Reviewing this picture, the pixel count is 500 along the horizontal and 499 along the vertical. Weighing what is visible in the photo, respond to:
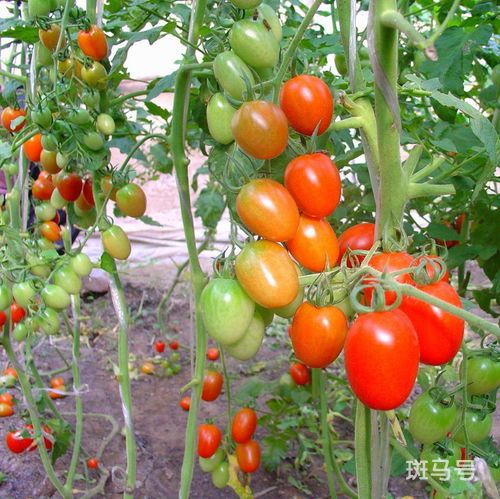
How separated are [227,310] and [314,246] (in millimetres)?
106

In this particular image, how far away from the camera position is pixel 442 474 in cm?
68

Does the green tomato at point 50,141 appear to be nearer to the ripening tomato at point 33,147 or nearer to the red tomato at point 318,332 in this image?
the ripening tomato at point 33,147

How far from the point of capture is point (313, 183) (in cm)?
55

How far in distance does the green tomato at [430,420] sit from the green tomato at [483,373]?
56 millimetres

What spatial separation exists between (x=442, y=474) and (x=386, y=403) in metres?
0.25

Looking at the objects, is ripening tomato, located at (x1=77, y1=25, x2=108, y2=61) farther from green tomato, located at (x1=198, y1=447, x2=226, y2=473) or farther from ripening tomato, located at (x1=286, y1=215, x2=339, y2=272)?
green tomato, located at (x1=198, y1=447, x2=226, y2=473)

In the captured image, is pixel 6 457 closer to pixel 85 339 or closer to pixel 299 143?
pixel 85 339

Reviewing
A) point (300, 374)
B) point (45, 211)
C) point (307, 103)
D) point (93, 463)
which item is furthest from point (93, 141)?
point (93, 463)

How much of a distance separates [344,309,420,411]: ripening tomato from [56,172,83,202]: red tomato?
74 cm

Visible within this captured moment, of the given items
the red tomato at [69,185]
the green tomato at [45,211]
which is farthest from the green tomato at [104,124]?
the green tomato at [45,211]

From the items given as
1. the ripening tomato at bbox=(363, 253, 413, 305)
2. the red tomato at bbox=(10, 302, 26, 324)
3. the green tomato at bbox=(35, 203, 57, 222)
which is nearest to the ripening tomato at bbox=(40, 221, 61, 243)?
the green tomato at bbox=(35, 203, 57, 222)

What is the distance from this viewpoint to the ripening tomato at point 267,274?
0.53 meters

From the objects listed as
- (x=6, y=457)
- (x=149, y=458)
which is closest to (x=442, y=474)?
(x=149, y=458)

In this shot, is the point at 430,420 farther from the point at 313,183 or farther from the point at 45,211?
the point at 45,211
